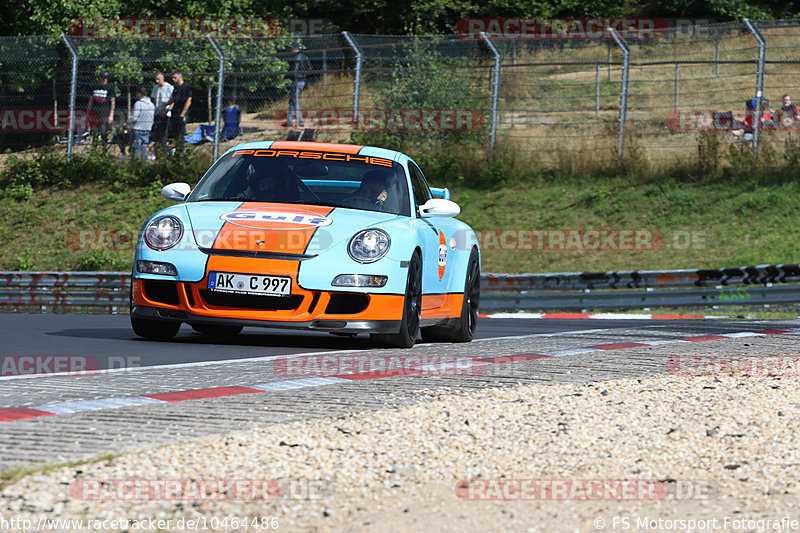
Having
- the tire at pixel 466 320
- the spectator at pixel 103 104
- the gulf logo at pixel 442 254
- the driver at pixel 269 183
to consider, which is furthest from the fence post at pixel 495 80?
the driver at pixel 269 183

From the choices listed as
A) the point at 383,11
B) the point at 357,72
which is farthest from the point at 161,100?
the point at 383,11

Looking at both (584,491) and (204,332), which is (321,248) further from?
(584,491)

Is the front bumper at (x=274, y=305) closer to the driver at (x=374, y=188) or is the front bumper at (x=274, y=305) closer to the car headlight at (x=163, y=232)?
the car headlight at (x=163, y=232)

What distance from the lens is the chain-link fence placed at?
22.7m

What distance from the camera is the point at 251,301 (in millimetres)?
8391

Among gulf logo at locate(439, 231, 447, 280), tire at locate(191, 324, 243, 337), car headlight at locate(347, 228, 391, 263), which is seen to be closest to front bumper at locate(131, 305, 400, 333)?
car headlight at locate(347, 228, 391, 263)

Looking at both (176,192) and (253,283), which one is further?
(176,192)

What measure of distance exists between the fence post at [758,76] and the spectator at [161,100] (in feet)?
35.1

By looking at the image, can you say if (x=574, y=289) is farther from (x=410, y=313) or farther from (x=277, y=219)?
(x=277, y=219)

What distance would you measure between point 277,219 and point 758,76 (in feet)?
51.8

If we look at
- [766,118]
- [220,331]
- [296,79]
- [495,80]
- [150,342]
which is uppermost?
[495,80]

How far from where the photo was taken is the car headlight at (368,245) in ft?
27.8

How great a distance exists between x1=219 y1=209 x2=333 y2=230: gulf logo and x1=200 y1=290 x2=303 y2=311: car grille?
49 cm

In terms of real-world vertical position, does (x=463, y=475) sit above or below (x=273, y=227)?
below
